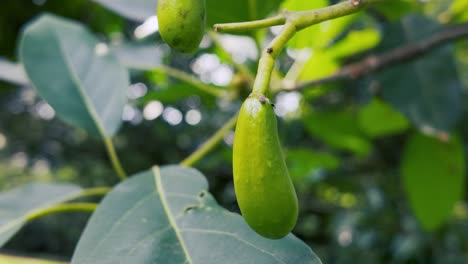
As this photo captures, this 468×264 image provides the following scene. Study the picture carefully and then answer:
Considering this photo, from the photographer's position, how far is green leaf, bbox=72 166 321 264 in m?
0.41

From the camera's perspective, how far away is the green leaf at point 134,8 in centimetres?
86

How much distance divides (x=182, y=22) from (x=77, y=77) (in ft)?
1.90

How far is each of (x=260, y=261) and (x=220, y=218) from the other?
8 centimetres

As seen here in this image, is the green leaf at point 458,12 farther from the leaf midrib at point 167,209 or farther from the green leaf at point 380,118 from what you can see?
the leaf midrib at point 167,209

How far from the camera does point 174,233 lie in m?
0.46

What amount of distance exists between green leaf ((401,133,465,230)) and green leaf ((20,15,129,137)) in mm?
656

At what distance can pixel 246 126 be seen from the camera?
29cm

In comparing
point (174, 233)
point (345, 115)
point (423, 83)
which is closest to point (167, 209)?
point (174, 233)

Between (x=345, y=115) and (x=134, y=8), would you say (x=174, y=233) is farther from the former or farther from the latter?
(x=345, y=115)

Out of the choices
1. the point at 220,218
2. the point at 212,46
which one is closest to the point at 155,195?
the point at 220,218

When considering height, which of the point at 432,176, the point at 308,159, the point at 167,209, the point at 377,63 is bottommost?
the point at 308,159

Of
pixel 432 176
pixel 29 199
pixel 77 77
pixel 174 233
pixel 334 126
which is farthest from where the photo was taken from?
pixel 334 126

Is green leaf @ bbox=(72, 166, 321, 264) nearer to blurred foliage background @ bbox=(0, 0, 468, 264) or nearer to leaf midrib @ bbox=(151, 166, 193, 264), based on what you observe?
leaf midrib @ bbox=(151, 166, 193, 264)

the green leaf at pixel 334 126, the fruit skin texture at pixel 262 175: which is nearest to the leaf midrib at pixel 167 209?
the fruit skin texture at pixel 262 175
